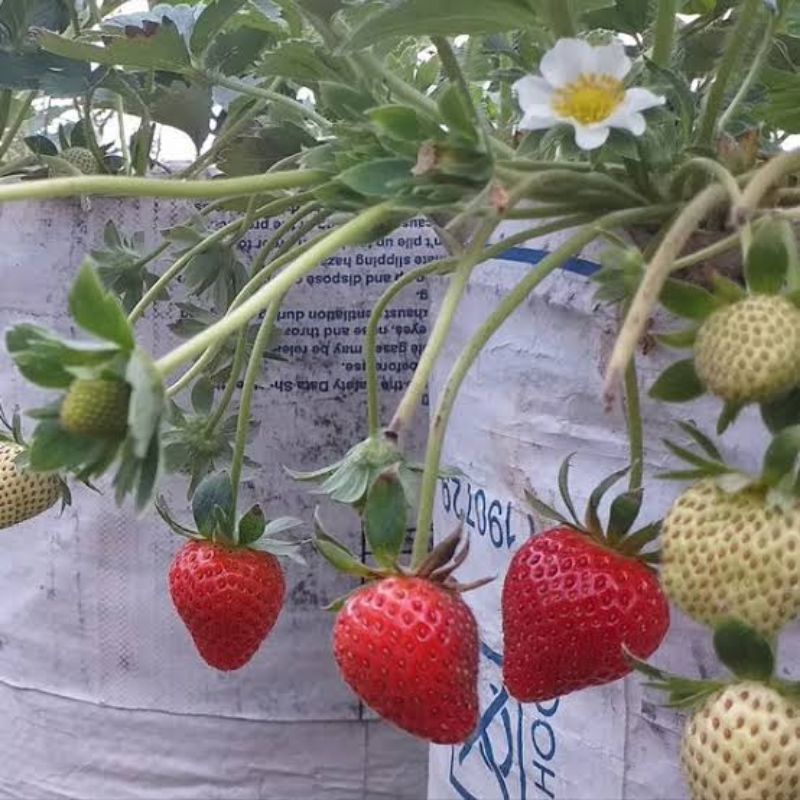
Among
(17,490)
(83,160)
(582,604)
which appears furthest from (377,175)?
(83,160)

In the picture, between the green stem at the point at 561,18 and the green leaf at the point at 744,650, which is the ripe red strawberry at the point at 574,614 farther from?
the green stem at the point at 561,18

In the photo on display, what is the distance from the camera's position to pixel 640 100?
1.34 ft

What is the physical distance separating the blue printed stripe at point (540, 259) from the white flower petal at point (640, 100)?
0.37 ft

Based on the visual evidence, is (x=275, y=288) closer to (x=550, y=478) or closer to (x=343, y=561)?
(x=343, y=561)

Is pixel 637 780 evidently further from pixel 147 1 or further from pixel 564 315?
pixel 147 1

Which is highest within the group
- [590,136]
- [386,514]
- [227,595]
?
[590,136]

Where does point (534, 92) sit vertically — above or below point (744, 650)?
above

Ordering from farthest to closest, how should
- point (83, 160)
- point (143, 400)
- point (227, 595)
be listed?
point (83, 160)
point (227, 595)
point (143, 400)

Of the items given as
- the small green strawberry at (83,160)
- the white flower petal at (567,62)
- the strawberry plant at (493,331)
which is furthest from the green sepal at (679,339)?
the small green strawberry at (83,160)

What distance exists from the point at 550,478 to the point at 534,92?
207 mm

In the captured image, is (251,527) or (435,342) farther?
(251,527)

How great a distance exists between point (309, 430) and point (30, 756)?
33cm

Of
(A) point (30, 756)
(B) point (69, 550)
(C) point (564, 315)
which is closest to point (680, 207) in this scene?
(C) point (564, 315)

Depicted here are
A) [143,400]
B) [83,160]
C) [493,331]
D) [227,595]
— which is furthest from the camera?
[83,160]
